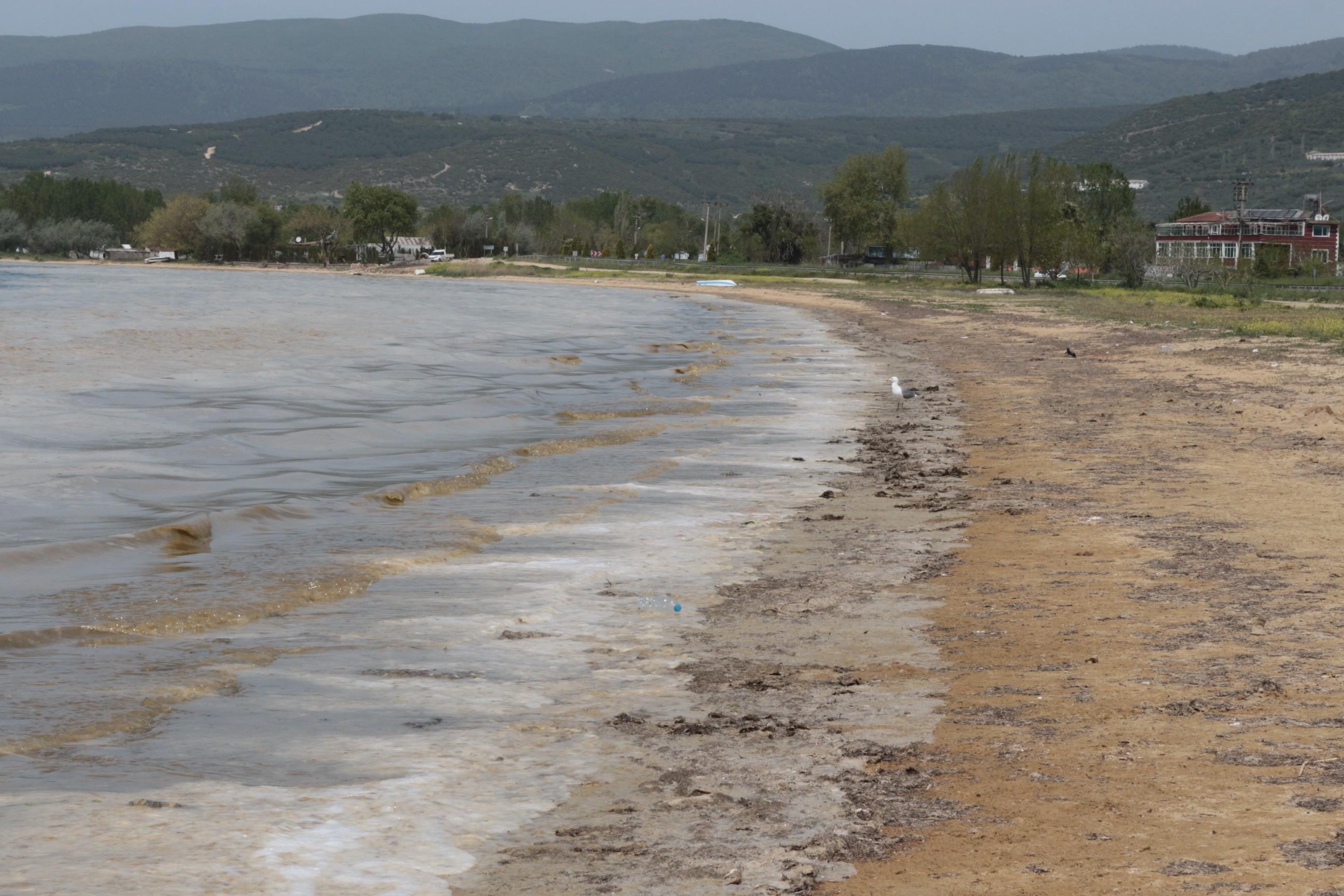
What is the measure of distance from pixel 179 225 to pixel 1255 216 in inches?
5081

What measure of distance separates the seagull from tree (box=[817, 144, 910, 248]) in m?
94.5

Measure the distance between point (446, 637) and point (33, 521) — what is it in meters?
6.69

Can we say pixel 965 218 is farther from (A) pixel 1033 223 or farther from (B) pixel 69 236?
(B) pixel 69 236

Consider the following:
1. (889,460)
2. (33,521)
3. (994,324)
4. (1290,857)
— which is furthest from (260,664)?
(994,324)

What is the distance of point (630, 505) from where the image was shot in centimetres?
1338

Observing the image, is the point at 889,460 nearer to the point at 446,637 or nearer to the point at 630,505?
the point at 630,505

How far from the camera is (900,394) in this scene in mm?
24000

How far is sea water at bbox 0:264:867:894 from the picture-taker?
17.7 feet

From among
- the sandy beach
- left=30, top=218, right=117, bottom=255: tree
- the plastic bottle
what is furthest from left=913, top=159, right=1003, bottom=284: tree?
left=30, top=218, right=117, bottom=255: tree

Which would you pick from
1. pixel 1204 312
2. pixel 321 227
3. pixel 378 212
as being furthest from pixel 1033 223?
pixel 321 227

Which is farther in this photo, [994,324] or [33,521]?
[994,324]

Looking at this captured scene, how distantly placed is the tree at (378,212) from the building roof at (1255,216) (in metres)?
91.6

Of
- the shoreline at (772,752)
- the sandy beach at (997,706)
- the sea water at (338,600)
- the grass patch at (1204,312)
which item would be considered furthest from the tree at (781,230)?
the shoreline at (772,752)

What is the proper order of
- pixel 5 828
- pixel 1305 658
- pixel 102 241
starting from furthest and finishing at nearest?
1. pixel 102 241
2. pixel 1305 658
3. pixel 5 828
